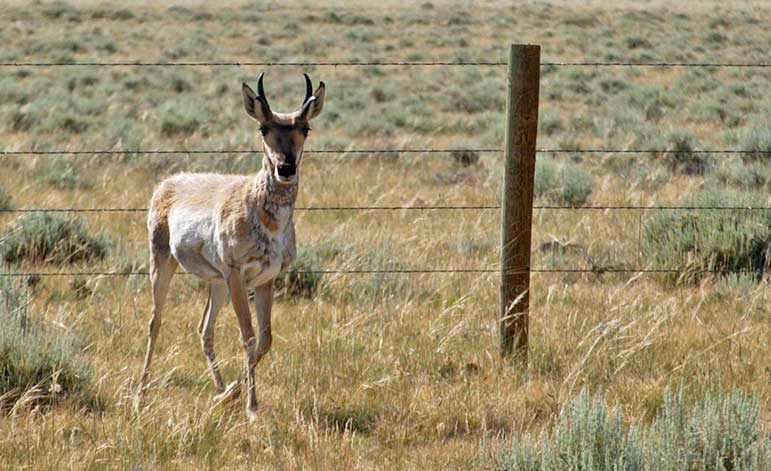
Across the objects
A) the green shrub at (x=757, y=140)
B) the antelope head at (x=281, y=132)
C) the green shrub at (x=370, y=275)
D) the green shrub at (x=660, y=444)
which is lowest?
the green shrub at (x=370, y=275)

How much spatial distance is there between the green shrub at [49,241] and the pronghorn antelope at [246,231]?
307 centimetres

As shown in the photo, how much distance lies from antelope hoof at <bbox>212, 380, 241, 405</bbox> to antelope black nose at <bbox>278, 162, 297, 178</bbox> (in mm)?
1139

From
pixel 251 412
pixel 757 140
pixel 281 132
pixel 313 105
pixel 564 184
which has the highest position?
pixel 313 105

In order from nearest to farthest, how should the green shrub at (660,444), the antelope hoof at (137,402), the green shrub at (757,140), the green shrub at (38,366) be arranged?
the green shrub at (660,444) → the antelope hoof at (137,402) → the green shrub at (38,366) → the green shrub at (757,140)

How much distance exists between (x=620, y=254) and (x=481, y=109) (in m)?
15.3

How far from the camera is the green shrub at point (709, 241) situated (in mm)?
9141

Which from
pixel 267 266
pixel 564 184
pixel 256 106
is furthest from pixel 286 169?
pixel 564 184

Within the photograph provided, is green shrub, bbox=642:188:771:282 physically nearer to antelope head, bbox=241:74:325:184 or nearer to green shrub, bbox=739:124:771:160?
antelope head, bbox=241:74:325:184

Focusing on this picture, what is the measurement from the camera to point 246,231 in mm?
6074

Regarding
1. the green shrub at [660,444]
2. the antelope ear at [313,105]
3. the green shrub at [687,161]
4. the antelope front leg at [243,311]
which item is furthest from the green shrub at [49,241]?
the green shrub at [687,161]

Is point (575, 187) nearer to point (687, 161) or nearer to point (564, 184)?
point (564, 184)

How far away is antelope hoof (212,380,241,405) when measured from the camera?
595 cm

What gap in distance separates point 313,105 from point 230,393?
1.55 meters

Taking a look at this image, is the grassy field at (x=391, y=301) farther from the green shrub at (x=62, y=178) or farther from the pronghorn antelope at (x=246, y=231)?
the pronghorn antelope at (x=246, y=231)
